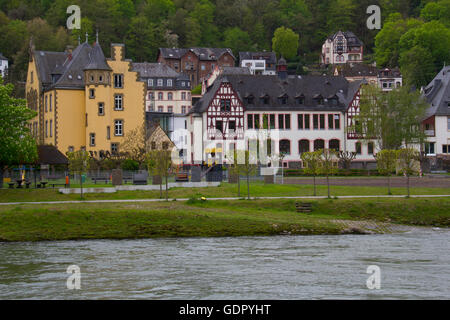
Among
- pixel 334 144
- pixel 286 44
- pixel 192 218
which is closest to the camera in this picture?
pixel 192 218

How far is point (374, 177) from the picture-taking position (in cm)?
7606

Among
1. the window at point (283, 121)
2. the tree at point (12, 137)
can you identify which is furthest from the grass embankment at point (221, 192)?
the window at point (283, 121)

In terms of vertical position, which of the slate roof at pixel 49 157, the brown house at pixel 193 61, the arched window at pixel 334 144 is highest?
the brown house at pixel 193 61

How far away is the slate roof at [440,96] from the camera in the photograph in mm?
101812

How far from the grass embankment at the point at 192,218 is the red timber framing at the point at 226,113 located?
46.9 meters

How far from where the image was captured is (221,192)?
5775 centimetres

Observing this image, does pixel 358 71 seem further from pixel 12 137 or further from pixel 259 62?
pixel 12 137

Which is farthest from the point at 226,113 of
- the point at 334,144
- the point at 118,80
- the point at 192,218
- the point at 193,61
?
the point at 193,61

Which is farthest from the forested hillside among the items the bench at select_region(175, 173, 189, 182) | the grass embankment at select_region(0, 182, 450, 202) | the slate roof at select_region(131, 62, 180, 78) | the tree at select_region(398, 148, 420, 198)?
the grass embankment at select_region(0, 182, 450, 202)

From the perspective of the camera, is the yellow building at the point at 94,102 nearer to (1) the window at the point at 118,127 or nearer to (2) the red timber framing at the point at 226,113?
(1) the window at the point at 118,127

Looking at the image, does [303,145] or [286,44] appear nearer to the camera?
[303,145]

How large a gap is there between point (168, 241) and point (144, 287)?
14.1m

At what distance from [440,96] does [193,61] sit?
78.5 meters
